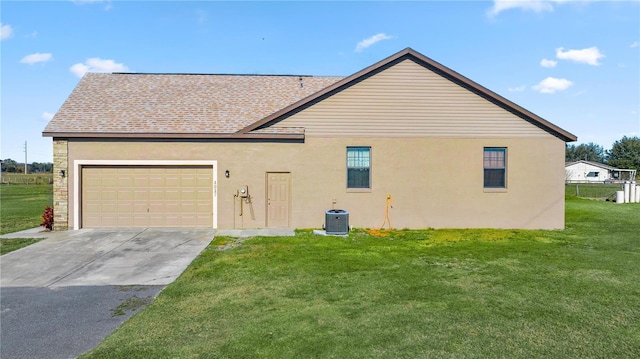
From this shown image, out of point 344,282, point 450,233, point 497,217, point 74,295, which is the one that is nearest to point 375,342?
point 344,282

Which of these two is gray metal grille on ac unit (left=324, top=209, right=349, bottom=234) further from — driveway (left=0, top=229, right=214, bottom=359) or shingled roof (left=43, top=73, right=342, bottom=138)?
driveway (left=0, top=229, right=214, bottom=359)

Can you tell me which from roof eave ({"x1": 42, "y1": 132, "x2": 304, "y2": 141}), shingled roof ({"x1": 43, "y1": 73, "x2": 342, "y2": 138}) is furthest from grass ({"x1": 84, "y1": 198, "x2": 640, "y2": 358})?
shingled roof ({"x1": 43, "y1": 73, "x2": 342, "y2": 138})

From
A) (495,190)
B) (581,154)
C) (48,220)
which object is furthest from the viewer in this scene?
(581,154)

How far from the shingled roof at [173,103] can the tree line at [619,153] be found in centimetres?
8100

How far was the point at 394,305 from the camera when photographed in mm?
6047

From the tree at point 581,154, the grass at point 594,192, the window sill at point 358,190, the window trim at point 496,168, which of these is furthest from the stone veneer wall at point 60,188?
the tree at point 581,154

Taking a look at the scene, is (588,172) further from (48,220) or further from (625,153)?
(48,220)

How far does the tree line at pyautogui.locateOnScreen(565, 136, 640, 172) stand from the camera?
78.4 metres

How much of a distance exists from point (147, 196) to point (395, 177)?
31.0 feet

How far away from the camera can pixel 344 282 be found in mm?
7395

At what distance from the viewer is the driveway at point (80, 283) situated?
202 inches

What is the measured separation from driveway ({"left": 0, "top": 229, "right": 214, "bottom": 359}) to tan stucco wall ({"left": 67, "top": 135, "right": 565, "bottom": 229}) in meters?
2.85

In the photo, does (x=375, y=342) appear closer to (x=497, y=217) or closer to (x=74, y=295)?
(x=74, y=295)

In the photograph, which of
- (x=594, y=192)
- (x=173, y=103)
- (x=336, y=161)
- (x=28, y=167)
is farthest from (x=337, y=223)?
(x=28, y=167)
